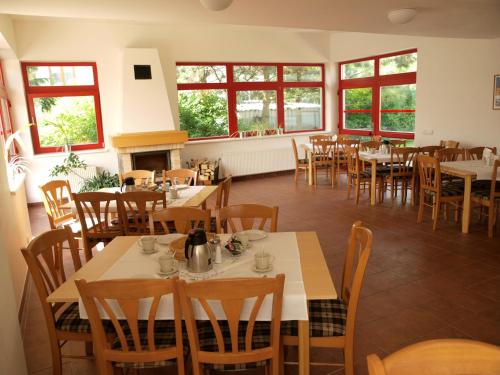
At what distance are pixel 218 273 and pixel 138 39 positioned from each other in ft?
21.5

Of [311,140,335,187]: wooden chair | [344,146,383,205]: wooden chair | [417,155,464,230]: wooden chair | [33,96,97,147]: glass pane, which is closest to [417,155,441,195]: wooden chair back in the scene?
[417,155,464,230]: wooden chair

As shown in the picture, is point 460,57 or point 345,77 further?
point 345,77

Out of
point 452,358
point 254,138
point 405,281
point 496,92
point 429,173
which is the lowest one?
point 405,281

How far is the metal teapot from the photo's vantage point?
6.48 ft

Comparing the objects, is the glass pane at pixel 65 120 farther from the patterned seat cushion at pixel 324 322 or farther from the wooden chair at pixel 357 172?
the patterned seat cushion at pixel 324 322

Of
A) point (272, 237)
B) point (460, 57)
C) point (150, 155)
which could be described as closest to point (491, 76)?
point (460, 57)

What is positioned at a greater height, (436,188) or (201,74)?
(201,74)

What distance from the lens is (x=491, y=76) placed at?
19.7ft

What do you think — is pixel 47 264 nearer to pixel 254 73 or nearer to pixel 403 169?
pixel 403 169

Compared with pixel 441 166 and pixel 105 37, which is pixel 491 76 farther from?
pixel 105 37

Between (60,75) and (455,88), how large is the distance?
6803 millimetres

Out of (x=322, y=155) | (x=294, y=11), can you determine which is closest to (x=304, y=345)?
(x=294, y=11)

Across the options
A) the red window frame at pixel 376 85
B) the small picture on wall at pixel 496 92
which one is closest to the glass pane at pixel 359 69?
the red window frame at pixel 376 85

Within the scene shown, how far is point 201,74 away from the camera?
27.0ft
